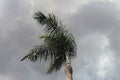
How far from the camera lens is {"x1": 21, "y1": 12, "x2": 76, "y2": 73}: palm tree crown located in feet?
83.3

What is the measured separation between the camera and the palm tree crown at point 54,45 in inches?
1000

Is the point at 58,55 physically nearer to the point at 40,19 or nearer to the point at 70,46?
the point at 70,46

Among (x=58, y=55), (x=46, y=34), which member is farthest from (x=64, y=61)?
(x=46, y=34)

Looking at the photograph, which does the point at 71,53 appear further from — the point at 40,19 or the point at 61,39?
the point at 40,19

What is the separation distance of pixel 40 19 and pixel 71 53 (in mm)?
3513

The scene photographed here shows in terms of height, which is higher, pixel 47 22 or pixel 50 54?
pixel 47 22

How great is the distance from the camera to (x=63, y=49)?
1017 inches

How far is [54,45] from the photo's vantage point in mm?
25500

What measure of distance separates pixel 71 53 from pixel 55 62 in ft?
4.58

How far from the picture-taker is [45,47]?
83.5ft

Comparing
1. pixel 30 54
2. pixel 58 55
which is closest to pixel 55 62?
pixel 58 55

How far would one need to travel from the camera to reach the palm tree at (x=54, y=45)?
25359 millimetres

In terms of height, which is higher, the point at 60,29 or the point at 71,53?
the point at 60,29

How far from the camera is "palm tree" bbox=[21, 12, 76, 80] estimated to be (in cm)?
2536
